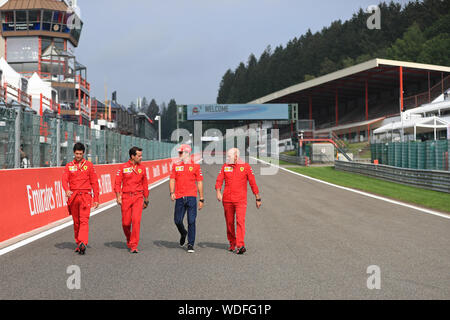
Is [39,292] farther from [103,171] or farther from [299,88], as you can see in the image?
[299,88]

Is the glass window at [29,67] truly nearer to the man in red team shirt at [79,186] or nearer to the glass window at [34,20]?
the glass window at [34,20]

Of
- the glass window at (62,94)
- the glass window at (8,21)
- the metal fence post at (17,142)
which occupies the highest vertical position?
the glass window at (8,21)

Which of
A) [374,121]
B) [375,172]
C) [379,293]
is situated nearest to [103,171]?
[379,293]

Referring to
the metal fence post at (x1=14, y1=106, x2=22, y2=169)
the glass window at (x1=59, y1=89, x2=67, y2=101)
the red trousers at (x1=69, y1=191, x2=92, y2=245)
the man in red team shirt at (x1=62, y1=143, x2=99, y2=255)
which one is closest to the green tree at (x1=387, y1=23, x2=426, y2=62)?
the glass window at (x1=59, y1=89, x2=67, y2=101)

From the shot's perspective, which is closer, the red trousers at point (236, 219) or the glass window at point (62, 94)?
the red trousers at point (236, 219)

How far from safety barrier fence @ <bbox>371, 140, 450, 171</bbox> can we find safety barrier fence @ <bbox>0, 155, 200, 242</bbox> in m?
14.8

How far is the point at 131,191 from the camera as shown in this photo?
738cm

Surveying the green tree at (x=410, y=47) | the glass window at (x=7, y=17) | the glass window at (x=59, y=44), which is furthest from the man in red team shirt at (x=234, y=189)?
the green tree at (x=410, y=47)

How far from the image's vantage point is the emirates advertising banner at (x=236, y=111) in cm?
5266

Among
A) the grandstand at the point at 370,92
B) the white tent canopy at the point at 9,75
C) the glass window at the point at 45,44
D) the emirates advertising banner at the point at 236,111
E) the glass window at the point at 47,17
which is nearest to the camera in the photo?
the white tent canopy at the point at 9,75

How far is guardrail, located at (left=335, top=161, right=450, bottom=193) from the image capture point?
1731 cm

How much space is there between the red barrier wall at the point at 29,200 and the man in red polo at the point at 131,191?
2.18 metres

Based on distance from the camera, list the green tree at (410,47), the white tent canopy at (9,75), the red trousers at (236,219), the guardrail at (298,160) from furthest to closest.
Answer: the green tree at (410,47)
the guardrail at (298,160)
the white tent canopy at (9,75)
the red trousers at (236,219)

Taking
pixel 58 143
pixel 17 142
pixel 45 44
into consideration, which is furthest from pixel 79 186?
pixel 45 44
